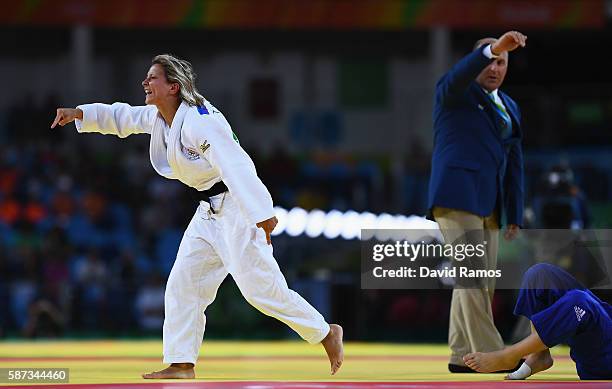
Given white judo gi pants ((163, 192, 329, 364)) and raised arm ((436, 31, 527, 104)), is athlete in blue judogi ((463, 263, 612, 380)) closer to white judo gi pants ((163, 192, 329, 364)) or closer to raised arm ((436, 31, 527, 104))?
white judo gi pants ((163, 192, 329, 364))

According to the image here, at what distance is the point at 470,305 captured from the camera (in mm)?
6164

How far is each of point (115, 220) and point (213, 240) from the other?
11.2m

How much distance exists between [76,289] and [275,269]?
8.21 m

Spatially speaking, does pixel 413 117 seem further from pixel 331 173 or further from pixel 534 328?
pixel 534 328

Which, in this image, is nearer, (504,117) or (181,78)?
(181,78)

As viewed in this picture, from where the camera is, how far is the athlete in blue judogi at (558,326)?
5.11 m

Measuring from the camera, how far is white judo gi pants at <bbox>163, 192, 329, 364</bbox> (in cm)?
561

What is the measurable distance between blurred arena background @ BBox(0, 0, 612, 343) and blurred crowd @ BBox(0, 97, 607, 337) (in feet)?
0.09

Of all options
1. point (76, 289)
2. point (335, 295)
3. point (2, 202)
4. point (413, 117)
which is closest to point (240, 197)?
point (335, 295)

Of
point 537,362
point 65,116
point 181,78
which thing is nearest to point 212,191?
point 181,78

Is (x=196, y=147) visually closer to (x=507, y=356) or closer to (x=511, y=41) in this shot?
(x=511, y=41)

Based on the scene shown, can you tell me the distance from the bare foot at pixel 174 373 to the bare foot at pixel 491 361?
131 centimetres

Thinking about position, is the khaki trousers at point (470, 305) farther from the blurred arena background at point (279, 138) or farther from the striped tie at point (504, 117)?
the blurred arena background at point (279, 138)

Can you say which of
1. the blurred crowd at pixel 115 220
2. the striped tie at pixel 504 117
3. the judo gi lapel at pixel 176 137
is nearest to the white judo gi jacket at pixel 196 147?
the judo gi lapel at pixel 176 137
